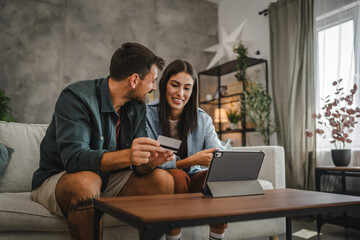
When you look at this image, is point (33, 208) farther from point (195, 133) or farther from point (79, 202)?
point (195, 133)

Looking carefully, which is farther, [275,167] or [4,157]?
[275,167]

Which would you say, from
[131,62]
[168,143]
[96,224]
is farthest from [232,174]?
[131,62]

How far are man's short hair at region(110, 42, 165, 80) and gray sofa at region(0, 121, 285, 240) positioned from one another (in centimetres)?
68

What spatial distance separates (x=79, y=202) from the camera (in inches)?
42.4

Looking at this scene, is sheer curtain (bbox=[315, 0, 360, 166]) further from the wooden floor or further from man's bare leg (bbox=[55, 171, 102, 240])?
man's bare leg (bbox=[55, 171, 102, 240])

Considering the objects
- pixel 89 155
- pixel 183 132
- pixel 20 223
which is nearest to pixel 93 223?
pixel 89 155

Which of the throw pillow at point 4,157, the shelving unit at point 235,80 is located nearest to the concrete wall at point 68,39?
the shelving unit at point 235,80

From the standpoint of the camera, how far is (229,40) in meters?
4.40

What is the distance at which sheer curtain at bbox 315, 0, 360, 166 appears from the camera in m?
2.77

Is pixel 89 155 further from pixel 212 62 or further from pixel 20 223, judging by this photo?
pixel 212 62

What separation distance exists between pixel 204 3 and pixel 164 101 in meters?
3.70

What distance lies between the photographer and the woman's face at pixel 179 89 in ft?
6.04

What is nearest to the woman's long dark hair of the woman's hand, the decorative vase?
the woman's hand

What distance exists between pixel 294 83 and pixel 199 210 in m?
2.80
